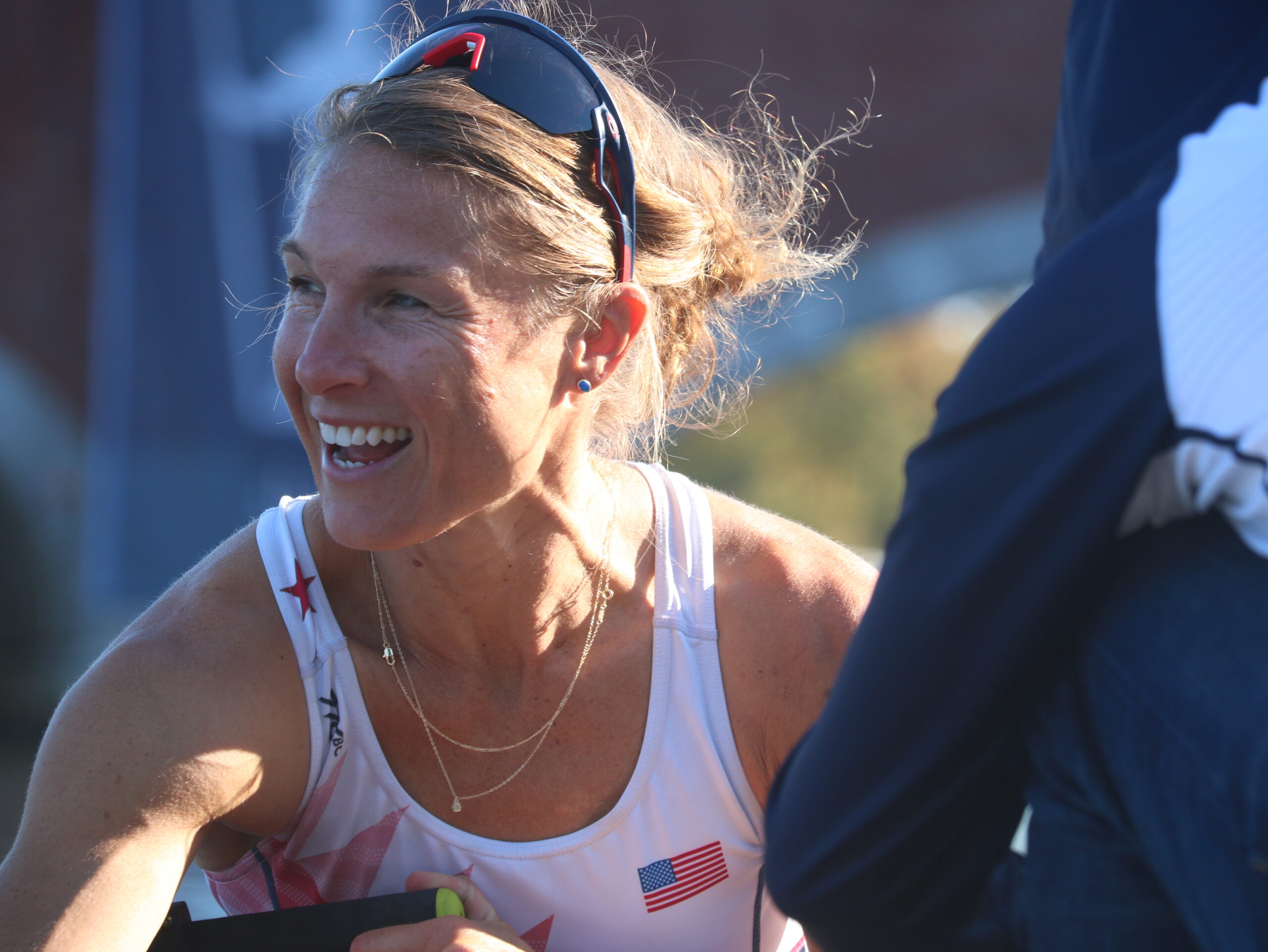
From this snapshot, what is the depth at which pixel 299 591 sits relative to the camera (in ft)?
6.64

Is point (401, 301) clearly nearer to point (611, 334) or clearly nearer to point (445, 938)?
point (611, 334)

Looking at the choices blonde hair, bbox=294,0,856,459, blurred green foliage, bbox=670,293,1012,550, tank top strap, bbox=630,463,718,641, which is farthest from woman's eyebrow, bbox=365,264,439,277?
blurred green foliage, bbox=670,293,1012,550

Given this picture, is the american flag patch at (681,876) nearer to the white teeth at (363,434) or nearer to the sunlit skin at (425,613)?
the sunlit skin at (425,613)

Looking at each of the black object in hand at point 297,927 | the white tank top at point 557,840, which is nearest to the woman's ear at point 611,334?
the white tank top at point 557,840

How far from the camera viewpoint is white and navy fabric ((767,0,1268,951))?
0.88 meters

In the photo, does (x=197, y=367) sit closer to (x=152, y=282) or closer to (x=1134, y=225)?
(x=152, y=282)

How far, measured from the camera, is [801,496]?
3098 cm

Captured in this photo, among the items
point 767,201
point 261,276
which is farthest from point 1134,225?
point 261,276

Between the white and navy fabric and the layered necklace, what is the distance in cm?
106

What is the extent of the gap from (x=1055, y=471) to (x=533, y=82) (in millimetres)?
1403

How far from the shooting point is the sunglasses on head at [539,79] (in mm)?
2012

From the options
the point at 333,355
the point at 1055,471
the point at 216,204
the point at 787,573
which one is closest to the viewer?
the point at 1055,471

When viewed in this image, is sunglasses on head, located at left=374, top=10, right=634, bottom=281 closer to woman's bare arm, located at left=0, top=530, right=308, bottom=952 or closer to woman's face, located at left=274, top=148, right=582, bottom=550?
woman's face, located at left=274, top=148, right=582, bottom=550

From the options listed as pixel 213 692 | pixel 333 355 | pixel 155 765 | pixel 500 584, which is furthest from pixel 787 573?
pixel 155 765
